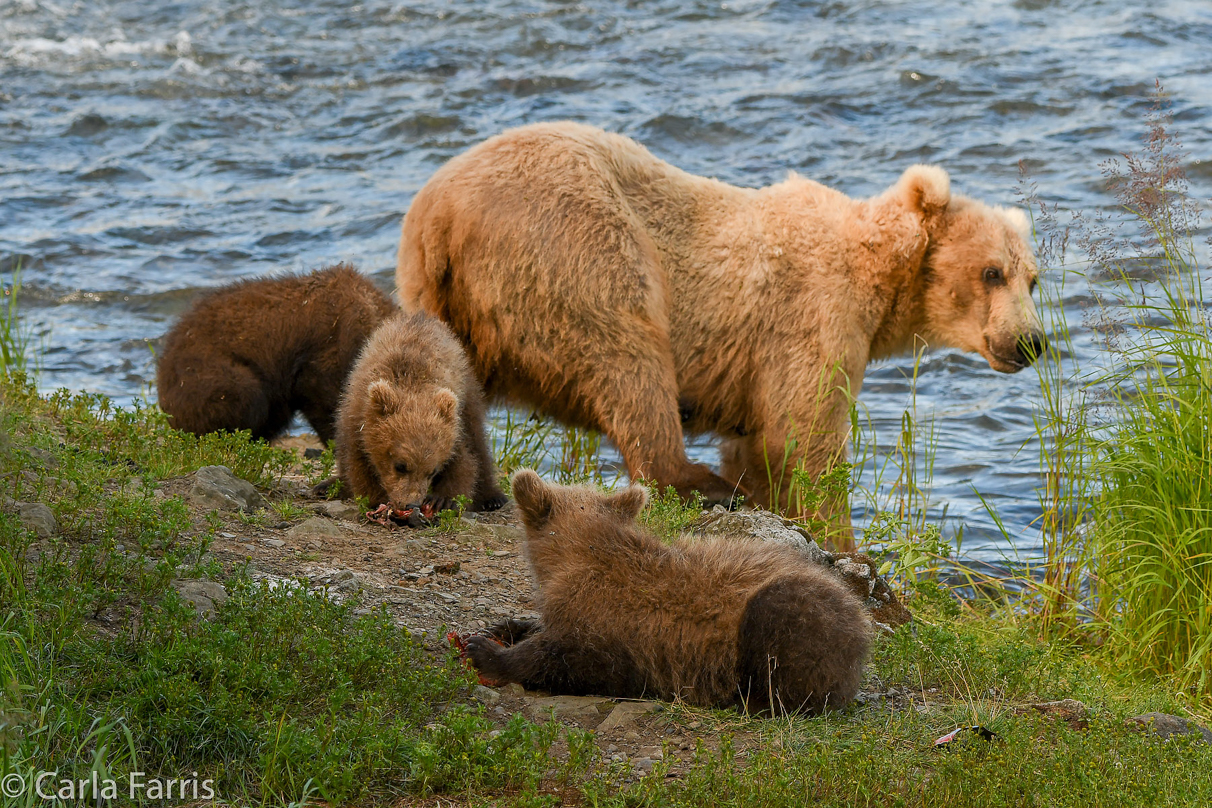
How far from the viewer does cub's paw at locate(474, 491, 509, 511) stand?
688 cm

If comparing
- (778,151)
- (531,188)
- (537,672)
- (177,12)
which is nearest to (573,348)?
(531,188)

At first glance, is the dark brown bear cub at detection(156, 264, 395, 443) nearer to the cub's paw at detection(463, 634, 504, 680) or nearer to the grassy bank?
the grassy bank

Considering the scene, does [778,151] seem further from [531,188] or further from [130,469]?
[130,469]

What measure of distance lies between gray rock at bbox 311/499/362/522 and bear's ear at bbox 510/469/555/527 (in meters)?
1.59

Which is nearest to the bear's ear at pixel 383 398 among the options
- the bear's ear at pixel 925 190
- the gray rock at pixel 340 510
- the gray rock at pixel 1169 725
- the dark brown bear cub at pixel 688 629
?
the gray rock at pixel 340 510

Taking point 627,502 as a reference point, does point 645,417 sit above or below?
below

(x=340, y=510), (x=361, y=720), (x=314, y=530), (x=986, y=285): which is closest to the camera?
(x=361, y=720)

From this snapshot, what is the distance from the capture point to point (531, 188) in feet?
22.9

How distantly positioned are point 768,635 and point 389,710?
4.09 feet

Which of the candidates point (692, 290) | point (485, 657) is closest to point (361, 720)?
point (485, 657)

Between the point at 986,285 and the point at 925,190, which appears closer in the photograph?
the point at 925,190

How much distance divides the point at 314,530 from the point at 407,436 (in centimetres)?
67

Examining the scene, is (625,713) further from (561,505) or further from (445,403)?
(445,403)

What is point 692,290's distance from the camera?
24.2 ft
